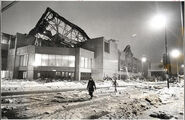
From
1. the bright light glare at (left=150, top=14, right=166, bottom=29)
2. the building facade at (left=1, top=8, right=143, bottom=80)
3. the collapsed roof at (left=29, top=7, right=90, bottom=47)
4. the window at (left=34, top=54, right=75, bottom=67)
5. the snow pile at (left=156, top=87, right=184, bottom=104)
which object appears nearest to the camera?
the bright light glare at (left=150, top=14, right=166, bottom=29)

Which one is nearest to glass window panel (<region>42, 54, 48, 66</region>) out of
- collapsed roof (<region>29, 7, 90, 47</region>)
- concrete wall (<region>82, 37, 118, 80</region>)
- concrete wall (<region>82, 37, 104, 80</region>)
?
collapsed roof (<region>29, 7, 90, 47</region>)

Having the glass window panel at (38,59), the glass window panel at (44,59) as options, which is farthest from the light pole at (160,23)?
the glass window panel at (38,59)

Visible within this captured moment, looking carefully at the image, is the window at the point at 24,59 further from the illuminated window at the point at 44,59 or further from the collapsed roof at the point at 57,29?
the collapsed roof at the point at 57,29

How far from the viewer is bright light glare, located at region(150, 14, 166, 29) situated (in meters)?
4.43

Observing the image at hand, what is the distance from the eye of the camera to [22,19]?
4.84 metres

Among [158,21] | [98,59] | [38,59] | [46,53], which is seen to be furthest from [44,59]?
[158,21]

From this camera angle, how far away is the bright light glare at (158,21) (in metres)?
4.43

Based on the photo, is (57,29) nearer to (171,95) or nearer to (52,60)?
(52,60)

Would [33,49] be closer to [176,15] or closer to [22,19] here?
[22,19]

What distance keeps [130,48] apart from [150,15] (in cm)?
130

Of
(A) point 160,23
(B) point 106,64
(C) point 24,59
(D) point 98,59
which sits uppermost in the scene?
(A) point 160,23

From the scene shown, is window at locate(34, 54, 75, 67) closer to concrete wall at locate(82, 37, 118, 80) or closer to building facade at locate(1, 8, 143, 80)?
building facade at locate(1, 8, 143, 80)

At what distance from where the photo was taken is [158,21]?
14.9ft

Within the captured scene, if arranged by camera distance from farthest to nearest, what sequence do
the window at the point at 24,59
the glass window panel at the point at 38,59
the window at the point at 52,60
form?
1. the window at the point at 52,60
2. the glass window panel at the point at 38,59
3. the window at the point at 24,59
